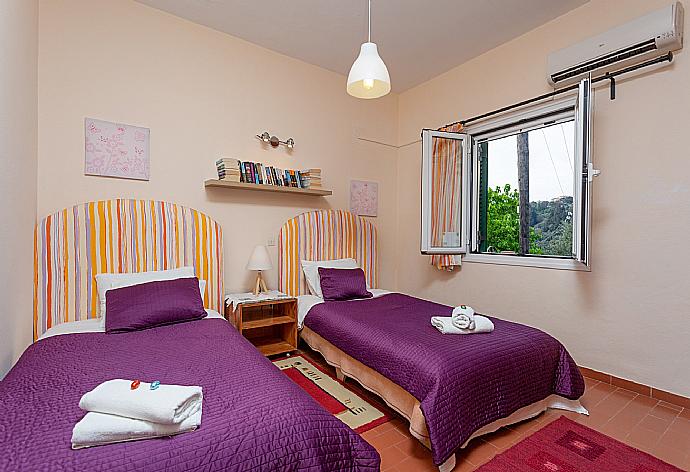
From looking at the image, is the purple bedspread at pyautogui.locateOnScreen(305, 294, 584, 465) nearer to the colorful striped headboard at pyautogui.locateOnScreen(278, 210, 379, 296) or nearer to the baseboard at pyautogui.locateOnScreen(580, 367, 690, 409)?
the baseboard at pyautogui.locateOnScreen(580, 367, 690, 409)

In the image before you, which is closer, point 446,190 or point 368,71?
point 368,71

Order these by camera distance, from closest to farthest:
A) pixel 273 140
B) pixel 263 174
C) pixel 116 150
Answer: pixel 116 150, pixel 263 174, pixel 273 140

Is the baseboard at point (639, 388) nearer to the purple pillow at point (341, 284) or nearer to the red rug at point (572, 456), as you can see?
the red rug at point (572, 456)

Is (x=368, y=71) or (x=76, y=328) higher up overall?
(x=368, y=71)

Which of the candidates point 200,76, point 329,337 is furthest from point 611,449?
point 200,76

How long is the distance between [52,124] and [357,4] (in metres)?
2.40

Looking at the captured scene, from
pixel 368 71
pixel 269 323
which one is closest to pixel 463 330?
pixel 269 323

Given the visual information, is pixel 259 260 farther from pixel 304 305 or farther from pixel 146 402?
pixel 146 402

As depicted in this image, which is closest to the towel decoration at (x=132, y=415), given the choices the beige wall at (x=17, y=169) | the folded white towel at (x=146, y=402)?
the folded white towel at (x=146, y=402)

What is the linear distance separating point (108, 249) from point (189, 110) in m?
1.32

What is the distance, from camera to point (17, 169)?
1884 mm

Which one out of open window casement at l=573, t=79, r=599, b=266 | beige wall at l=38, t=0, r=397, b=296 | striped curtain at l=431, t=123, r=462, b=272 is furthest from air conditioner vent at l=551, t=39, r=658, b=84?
beige wall at l=38, t=0, r=397, b=296

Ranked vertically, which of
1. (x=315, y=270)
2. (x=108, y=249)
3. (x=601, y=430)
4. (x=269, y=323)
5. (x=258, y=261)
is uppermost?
(x=108, y=249)

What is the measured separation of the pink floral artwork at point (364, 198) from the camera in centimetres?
407
